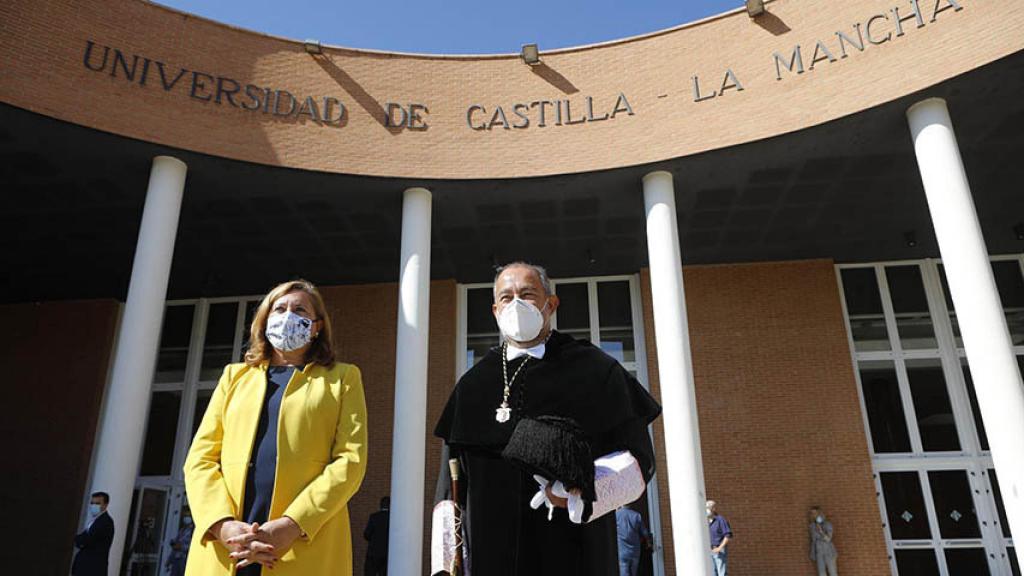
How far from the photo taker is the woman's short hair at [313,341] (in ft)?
10.6

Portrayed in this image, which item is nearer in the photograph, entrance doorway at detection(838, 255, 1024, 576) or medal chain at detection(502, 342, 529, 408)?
medal chain at detection(502, 342, 529, 408)

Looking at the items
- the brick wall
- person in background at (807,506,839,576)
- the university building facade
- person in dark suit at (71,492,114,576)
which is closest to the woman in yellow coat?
person in dark suit at (71,492,114,576)

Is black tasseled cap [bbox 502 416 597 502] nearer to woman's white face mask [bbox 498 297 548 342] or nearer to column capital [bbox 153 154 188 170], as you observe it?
woman's white face mask [bbox 498 297 548 342]

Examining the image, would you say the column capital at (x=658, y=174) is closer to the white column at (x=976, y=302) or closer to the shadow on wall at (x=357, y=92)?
the white column at (x=976, y=302)

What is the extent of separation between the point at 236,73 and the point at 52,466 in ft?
34.1

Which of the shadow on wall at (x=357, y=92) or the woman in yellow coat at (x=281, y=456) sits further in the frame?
the shadow on wall at (x=357, y=92)

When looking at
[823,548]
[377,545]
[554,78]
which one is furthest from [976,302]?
[377,545]

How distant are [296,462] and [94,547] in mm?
7230

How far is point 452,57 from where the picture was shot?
40.7 feet

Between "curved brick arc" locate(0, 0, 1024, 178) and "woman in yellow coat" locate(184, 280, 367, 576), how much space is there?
350 inches

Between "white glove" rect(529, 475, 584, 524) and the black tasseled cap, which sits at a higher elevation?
the black tasseled cap

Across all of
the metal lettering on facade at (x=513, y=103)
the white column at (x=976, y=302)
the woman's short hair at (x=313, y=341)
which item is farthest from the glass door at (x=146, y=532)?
the white column at (x=976, y=302)

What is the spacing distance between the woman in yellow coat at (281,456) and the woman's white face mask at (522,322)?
831 mm

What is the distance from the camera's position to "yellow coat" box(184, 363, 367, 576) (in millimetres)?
2725
